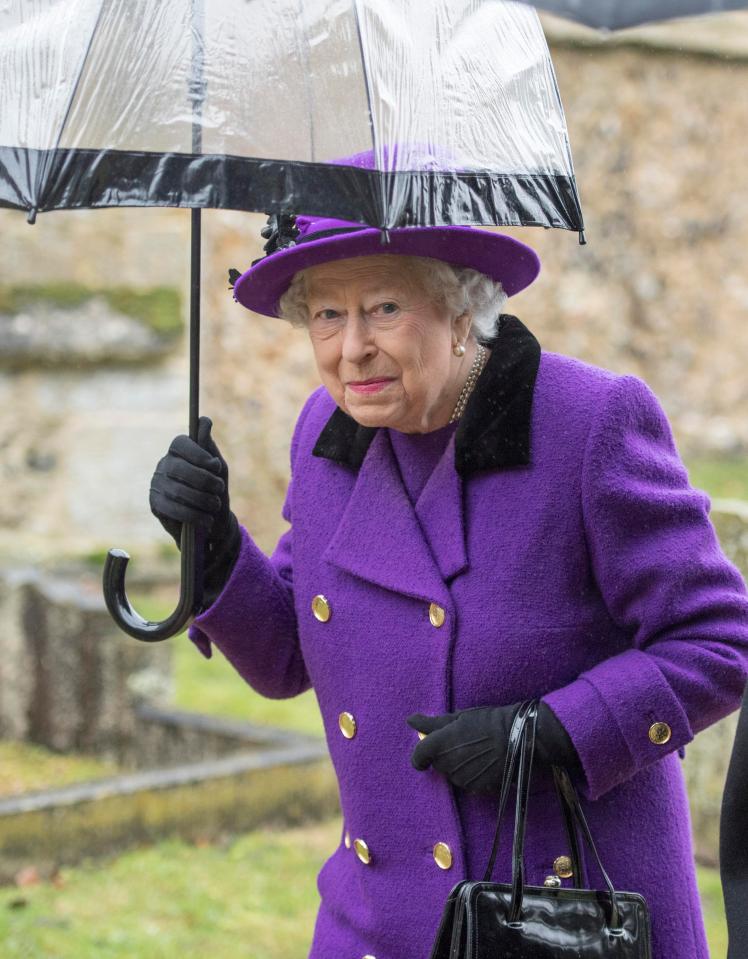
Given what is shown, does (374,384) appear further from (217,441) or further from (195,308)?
(217,441)

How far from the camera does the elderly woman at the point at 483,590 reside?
7.47 ft

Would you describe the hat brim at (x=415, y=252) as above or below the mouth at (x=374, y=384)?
above

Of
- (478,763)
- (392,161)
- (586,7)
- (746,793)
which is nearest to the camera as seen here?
(746,793)

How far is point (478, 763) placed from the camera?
225 cm

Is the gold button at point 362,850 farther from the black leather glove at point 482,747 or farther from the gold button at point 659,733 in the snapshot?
the gold button at point 659,733

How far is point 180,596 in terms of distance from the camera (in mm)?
2465

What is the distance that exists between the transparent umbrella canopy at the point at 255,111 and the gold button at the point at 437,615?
60cm

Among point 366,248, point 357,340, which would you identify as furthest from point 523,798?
point 366,248

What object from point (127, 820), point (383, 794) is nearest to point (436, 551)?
point (383, 794)

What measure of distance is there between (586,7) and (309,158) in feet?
4.82

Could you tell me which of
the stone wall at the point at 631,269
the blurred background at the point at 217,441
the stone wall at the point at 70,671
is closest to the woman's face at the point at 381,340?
the blurred background at the point at 217,441

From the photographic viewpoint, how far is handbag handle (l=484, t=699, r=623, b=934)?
2152mm

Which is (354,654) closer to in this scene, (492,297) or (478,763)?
(478,763)

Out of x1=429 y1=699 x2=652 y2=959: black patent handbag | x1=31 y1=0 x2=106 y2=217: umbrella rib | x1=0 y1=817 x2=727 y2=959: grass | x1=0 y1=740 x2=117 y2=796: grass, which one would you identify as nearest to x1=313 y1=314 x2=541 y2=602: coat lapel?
x1=429 y1=699 x2=652 y2=959: black patent handbag
